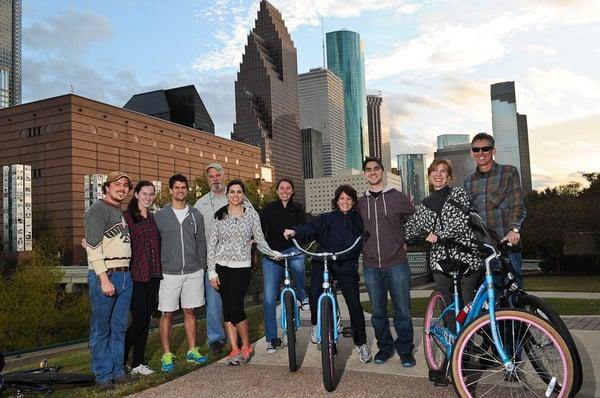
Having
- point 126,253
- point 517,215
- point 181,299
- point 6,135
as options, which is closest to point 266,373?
point 181,299

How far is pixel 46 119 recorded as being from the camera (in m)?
83.7

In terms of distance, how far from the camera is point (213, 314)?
20.0 ft

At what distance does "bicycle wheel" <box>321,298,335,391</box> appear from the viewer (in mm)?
4121

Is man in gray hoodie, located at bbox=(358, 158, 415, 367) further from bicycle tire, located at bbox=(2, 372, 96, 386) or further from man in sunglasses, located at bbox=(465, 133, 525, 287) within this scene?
bicycle tire, located at bbox=(2, 372, 96, 386)

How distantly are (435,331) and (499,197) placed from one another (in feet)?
4.55

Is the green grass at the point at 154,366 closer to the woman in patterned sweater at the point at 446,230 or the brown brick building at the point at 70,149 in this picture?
the woman in patterned sweater at the point at 446,230

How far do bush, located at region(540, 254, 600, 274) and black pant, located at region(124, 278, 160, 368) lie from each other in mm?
39650

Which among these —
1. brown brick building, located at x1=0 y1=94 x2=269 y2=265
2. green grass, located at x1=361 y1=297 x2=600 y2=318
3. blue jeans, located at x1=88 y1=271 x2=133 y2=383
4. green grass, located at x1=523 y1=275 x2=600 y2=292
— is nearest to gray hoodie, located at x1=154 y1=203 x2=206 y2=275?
blue jeans, located at x1=88 y1=271 x2=133 y2=383

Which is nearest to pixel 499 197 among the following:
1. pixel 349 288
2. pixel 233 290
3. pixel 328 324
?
pixel 349 288

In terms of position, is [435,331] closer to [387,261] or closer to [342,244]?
[387,261]

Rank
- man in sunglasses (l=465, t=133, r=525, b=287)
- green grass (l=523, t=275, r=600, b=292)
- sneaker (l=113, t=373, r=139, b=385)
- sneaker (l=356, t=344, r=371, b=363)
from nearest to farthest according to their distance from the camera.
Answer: man in sunglasses (l=465, t=133, r=525, b=287), sneaker (l=113, t=373, r=139, b=385), sneaker (l=356, t=344, r=371, b=363), green grass (l=523, t=275, r=600, b=292)

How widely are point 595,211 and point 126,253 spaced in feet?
132

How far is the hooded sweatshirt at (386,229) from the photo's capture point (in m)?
4.93

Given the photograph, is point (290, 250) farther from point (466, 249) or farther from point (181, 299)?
point (466, 249)
